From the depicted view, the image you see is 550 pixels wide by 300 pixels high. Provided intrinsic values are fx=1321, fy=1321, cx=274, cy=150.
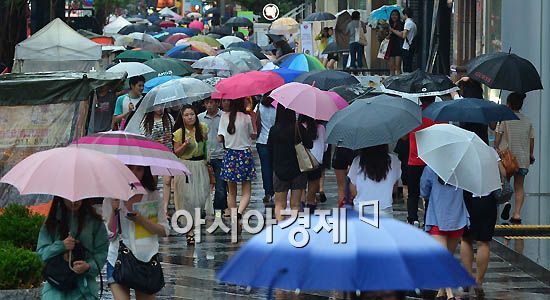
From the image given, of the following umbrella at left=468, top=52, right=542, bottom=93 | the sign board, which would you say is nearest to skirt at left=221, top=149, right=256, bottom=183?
A: umbrella at left=468, top=52, right=542, bottom=93

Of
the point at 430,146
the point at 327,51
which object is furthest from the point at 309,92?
the point at 327,51

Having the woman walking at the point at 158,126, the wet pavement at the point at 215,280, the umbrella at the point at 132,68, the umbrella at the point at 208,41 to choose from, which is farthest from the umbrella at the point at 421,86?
the umbrella at the point at 208,41

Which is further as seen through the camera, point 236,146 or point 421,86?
point 236,146

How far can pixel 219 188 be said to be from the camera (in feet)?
53.7

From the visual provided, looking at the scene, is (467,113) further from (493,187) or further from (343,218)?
(343,218)

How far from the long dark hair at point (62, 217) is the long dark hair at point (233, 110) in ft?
25.4

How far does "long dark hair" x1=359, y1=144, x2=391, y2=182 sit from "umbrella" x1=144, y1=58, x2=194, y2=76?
39.4 ft

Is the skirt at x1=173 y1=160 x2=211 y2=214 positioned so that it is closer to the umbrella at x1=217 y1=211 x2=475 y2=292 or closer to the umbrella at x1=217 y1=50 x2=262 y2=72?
the umbrella at x1=217 y1=50 x2=262 y2=72

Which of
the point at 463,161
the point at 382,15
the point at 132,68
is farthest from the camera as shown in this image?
the point at 382,15

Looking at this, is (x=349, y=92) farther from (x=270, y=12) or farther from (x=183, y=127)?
(x=270, y=12)

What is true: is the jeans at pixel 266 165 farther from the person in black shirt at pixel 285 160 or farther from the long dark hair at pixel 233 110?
the person in black shirt at pixel 285 160

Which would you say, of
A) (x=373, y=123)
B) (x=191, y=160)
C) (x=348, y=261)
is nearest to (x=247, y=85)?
(x=191, y=160)

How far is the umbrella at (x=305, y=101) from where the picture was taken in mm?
14453

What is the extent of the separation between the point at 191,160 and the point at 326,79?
356 cm
